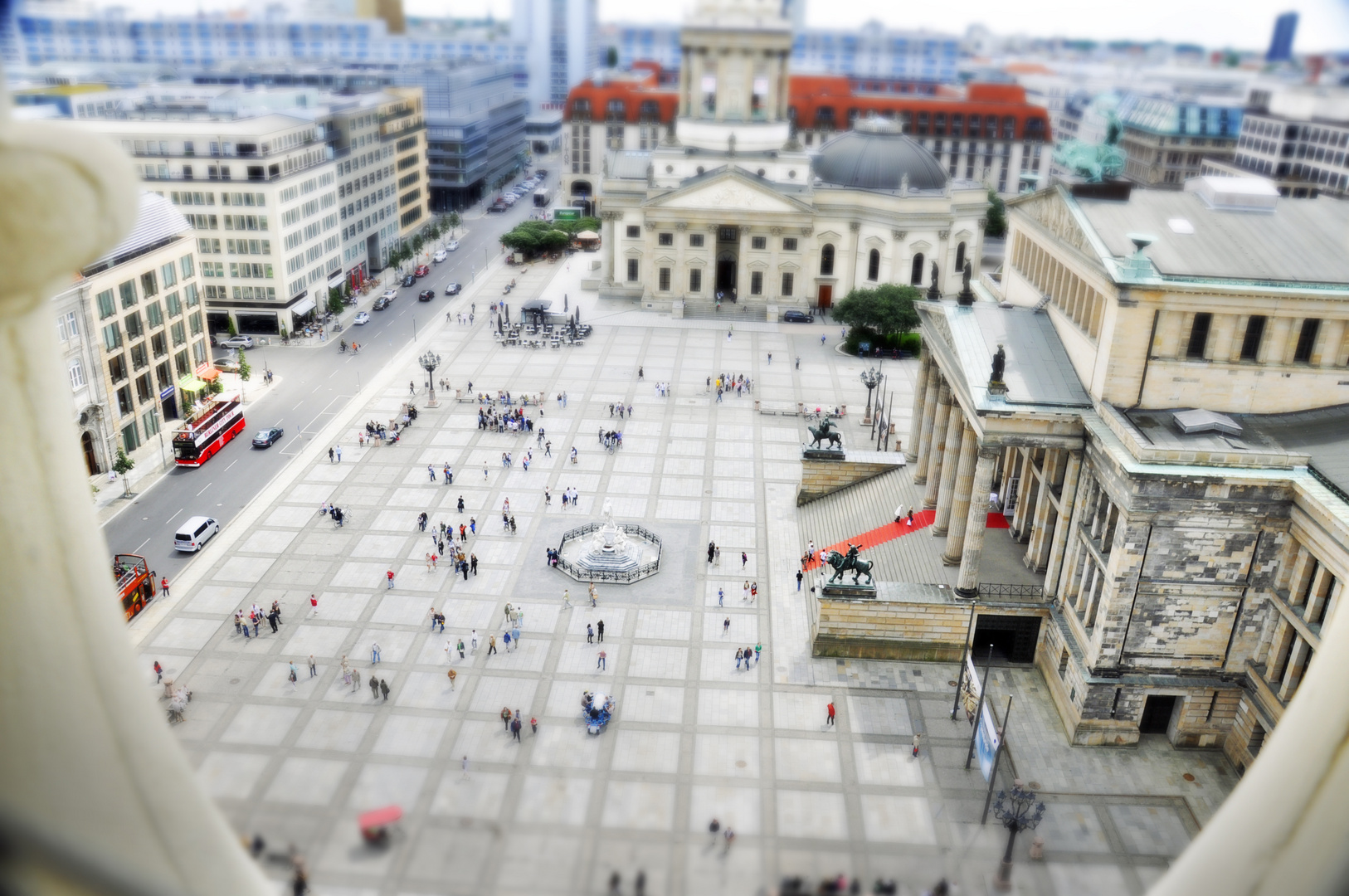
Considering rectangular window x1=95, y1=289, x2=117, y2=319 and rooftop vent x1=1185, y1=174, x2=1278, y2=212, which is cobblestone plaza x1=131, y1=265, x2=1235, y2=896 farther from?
rooftop vent x1=1185, y1=174, x2=1278, y2=212

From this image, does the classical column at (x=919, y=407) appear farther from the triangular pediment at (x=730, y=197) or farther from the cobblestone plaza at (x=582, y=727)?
the triangular pediment at (x=730, y=197)

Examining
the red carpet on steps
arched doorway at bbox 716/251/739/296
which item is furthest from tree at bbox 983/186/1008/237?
the red carpet on steps

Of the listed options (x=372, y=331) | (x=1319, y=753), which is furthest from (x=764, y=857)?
(x=372, y=331)

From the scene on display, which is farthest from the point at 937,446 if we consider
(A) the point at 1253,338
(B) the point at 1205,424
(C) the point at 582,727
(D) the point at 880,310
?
(D) the point at 880,310

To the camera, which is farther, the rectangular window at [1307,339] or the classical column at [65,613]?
the rectangular window at [1307,339]

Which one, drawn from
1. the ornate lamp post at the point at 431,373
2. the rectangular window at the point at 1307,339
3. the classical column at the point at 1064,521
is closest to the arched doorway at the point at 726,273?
the ornate lamp post at the point at 431,373

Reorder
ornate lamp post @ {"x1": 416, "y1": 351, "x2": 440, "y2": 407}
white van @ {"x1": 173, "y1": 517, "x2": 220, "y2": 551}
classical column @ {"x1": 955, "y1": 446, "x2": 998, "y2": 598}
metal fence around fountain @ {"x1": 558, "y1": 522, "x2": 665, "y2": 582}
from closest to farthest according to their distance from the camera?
classical column @ {"x1": 955, "y1": 446, "x2": 998, "y2": 598}, metal fence around fountain @ {"x1": 558, "y1": 522, "x2": 665, "y2": 582}, white van @ {"x1": 173, "y1": 517, "x2": 220, "y2": 551}, ornate lamp post @ {"x1": 416, "y1": 351, "x2": 440, "y2": 407}
